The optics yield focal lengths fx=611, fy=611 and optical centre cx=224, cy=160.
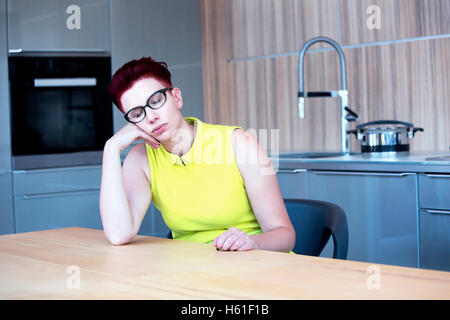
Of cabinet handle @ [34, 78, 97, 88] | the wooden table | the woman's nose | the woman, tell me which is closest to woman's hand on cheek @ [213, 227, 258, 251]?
the wooden table

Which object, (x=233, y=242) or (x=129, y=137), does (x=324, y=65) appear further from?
(x=233, y=242)

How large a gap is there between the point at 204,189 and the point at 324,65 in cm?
214

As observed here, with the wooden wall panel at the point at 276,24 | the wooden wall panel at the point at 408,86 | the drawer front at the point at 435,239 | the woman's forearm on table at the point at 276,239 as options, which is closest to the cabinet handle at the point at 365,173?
the drawer front at the point at 435,239

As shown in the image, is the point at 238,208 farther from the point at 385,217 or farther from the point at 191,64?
the point at 191,64

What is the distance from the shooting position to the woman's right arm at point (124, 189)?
1.55m

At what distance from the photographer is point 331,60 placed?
3590 mm

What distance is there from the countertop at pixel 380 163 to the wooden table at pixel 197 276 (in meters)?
1.38

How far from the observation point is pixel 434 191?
2.48 metres

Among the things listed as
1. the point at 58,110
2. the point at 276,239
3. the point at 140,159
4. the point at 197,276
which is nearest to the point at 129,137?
the point at 140,159

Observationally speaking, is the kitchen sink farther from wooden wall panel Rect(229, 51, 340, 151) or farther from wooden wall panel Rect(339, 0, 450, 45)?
wooden wall panel Rect(339, 0, 450, 45)

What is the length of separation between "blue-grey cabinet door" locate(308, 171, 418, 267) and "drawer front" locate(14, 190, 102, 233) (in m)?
1.49

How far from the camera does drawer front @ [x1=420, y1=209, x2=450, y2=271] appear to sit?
2469mm

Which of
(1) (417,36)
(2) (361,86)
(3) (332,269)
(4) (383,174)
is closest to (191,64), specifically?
(2) (361,86)
